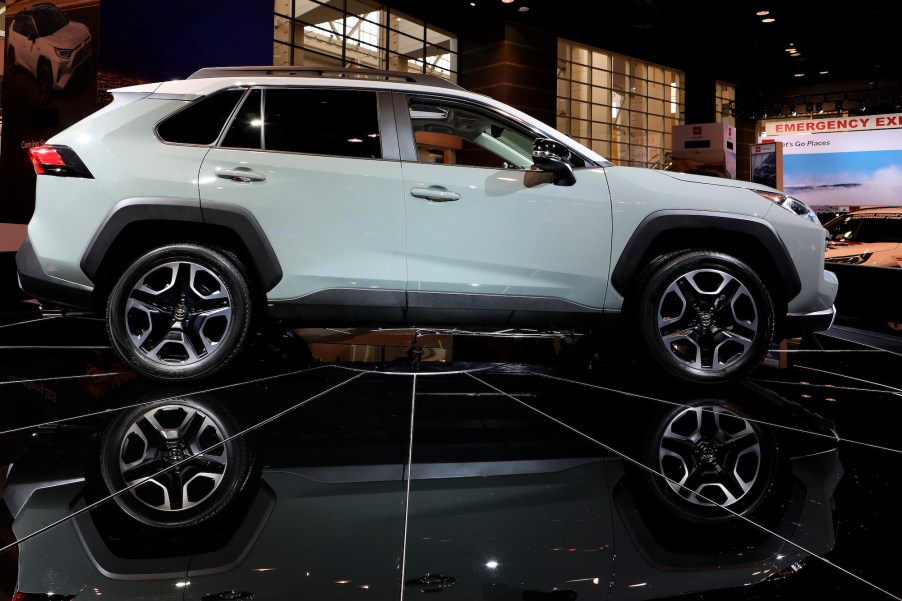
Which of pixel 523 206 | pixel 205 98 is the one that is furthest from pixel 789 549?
pixel 205 98

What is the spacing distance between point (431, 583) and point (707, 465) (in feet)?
4.00

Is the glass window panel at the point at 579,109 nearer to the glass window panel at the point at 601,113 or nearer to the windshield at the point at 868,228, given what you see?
the glass window panel at the point at 601,113

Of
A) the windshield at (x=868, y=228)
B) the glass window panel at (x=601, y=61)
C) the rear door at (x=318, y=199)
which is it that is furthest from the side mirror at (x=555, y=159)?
the glass window panel at (x=601, y=61)

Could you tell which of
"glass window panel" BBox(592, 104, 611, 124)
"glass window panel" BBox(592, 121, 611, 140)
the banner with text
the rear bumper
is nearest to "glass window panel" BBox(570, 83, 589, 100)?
"glass window panel" BBox(592, 104, 611, 124)

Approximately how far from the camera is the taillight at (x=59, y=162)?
9.36ft

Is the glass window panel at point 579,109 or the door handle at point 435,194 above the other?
the glass window panel at point 579,109

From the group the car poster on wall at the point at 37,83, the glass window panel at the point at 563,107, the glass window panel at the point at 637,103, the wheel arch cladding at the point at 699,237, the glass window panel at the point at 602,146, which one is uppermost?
the glass window panel at the point at 637,103

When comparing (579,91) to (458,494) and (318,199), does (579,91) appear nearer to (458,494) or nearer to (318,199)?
(318,199)

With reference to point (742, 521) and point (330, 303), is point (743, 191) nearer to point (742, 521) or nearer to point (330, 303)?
point (742, 521)

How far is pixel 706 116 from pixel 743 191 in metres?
14.1

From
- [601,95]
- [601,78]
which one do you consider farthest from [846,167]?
[601,78]

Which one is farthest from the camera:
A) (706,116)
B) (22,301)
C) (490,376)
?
(706,116)

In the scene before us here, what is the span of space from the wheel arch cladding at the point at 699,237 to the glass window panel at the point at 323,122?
140cm

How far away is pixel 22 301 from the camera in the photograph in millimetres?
5777
